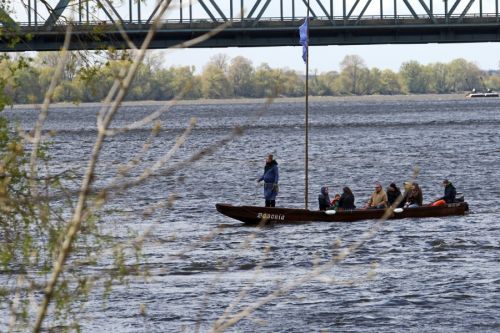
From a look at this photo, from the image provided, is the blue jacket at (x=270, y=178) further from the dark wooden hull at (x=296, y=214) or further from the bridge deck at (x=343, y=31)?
the bridge deck at (x=343, y=31)

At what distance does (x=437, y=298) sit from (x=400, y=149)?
68.8 m

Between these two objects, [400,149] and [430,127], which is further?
[430,127]

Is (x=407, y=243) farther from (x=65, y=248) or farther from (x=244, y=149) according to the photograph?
(x=244, y=149)

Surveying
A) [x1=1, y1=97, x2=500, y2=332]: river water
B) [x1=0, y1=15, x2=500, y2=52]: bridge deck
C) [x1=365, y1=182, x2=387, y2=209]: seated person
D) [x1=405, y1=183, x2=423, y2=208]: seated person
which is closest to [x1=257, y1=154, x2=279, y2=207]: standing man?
[x1=1, y1=97, x2=500, y2=332]: river water

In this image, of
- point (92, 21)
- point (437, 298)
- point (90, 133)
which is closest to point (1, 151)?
point (92, 21)

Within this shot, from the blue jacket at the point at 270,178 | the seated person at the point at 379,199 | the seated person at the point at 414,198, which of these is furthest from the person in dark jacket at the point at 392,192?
the blue jacket at the point at 270,178

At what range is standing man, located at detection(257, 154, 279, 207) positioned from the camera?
35.9 m

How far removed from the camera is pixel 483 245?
3303 cm

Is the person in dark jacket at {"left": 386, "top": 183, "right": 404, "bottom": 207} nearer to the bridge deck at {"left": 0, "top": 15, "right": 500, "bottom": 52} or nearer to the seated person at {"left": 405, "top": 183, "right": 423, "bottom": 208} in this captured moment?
the seated person at {"left": 405, "top": 183, "right": 423, "bottom": 208}

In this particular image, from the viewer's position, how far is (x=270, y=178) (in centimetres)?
3616

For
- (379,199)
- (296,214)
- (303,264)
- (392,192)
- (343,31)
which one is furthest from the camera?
(343,31)

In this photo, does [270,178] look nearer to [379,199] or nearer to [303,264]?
[379,199]

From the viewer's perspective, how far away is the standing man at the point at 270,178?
35.9 meters

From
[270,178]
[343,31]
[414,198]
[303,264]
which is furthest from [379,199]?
[343,31]
